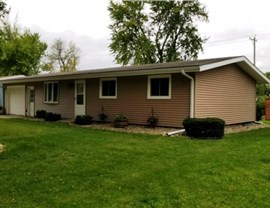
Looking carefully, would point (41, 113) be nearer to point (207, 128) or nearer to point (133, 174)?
point (207, 128)

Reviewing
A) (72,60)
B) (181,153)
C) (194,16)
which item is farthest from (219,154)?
(72,60)

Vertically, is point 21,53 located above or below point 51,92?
above

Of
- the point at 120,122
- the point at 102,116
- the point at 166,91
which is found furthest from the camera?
the point at 102,116

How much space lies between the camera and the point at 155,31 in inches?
1414

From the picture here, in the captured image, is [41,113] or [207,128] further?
[41,113]

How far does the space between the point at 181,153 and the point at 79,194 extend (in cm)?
345

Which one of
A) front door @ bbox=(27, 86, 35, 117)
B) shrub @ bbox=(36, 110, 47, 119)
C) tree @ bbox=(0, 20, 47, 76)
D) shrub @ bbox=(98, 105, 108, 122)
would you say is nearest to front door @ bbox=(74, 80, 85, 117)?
shrub @ bbox=(98, 105, 108, 122)

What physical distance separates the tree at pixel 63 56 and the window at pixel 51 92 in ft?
88.0

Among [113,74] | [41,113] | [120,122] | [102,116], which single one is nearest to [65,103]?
[41,113]

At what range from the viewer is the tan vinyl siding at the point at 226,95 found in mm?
12711

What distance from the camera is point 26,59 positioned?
37.6 m

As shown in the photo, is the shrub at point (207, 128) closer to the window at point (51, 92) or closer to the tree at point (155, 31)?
the window at point (51, 92)

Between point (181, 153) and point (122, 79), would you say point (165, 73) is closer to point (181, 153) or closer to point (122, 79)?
point (122, 79)

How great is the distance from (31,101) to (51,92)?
2480mm
